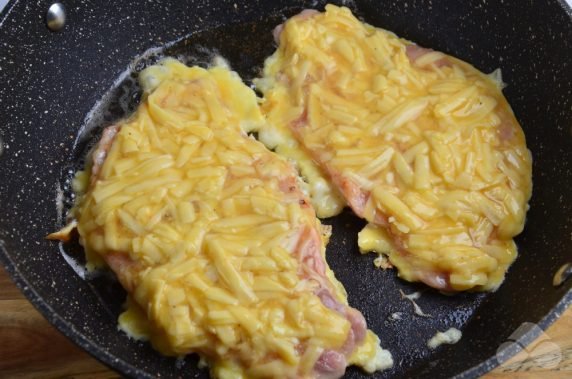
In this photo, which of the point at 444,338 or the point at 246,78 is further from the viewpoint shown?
the point at 246,78

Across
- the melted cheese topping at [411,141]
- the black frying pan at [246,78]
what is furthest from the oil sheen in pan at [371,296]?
the melted cheese topping at [411,141]

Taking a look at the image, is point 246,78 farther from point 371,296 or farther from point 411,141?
point 371,296

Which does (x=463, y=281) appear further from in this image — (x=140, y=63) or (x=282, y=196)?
(x=140, y=63)

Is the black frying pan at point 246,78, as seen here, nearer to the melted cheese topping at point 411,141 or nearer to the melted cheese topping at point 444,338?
the melted cheese topping at point 444,338

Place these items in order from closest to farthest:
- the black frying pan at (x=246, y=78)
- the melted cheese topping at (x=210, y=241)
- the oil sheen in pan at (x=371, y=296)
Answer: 1. the melted cheese topping at (x=210, y=241)
2. the black frying pan at (x=246, y=78)
3. the oil sheen in pan at (x=371, y=296)

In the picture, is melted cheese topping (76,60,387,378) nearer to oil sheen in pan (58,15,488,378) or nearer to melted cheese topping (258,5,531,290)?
oil sheen in pan (58,15,488,378)

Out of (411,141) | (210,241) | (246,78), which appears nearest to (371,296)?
(411,141)
